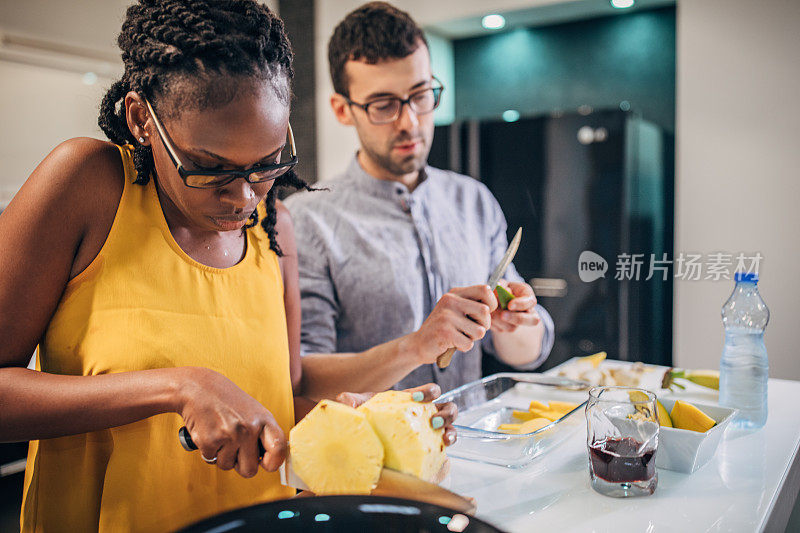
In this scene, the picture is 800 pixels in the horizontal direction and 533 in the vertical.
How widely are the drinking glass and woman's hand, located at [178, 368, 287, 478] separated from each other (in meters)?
0.52

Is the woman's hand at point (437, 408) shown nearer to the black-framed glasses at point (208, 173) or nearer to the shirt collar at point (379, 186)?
the black-framed glasses at point (208, 173)

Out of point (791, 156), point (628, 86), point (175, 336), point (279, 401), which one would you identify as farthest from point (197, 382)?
point (628, 86)

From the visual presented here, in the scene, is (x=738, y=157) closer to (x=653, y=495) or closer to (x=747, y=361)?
(x=747, y=361)

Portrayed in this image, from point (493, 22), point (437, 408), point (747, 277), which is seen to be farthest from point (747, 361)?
point (493, 22)

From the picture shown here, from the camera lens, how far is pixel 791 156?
8.84 feet

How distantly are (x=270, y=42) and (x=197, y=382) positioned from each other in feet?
1.58

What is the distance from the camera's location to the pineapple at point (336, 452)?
84 cm

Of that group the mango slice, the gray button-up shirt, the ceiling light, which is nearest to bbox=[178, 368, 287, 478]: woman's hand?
the mango slice

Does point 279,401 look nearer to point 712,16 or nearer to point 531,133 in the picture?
point 531,133

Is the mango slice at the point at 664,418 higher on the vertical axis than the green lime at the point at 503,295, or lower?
lower

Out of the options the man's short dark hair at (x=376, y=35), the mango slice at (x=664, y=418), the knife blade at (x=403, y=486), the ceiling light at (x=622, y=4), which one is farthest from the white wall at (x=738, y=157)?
the knife blade at (x=403, y=486)

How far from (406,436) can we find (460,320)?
43cm

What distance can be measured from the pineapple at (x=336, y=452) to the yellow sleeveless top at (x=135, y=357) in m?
0.25

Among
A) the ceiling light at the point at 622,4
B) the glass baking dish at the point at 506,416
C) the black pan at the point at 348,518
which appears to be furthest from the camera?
the ceiling light at the point at 622,4
